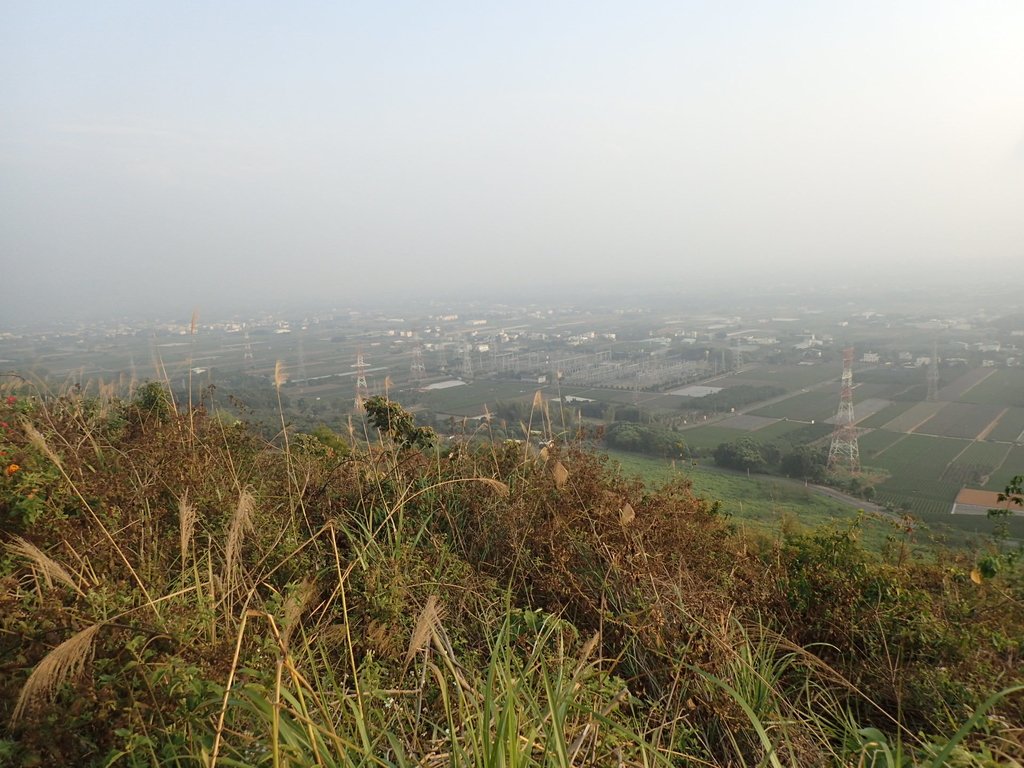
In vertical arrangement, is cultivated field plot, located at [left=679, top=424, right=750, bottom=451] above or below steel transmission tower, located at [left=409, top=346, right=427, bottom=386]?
below

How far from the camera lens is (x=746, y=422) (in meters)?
15.9

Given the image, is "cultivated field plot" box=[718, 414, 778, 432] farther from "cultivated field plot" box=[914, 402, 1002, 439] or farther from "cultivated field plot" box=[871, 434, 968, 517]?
"cultivated field plot" box=[914, 402, 1002, 439]

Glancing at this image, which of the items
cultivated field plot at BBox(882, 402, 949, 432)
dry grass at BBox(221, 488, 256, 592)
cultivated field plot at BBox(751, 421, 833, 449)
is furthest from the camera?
cultivated field plot at BBox(882, 402, 949, 432)

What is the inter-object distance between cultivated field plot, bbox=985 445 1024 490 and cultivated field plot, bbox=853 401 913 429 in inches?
134

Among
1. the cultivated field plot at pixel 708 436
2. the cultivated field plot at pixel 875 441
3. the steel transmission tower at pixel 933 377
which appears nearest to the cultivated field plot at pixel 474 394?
the cultivated field plot at pixel 708 436

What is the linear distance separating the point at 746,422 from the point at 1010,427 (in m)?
5.71

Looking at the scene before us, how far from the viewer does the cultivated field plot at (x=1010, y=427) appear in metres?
12.5

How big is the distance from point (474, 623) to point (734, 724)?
129 centimetres

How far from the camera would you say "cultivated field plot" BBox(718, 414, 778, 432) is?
50.0 feet

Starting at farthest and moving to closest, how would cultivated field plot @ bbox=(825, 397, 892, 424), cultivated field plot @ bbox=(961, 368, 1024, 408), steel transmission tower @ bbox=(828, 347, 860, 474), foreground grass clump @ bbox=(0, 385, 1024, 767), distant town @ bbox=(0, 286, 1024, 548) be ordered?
cultivated field plot @ bbox=(825, 397, 892, 424) < cultivated field plot @ bbox=(961, 368, 1024, 408) < steel transmission tower @ bbox=(828, 347, 860, 474) < distant town @ bbox=(0, 286, 1024, 548) < foreground grass clump @ bbox=(0, 385, 1024, 767)

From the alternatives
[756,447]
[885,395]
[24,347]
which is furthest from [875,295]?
[24,347]

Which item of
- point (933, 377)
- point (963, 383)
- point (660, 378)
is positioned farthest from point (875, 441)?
point (660, 378)

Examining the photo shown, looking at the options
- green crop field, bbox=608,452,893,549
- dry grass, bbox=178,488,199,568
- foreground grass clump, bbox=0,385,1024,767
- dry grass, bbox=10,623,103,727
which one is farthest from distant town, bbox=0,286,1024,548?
dry grass, bbox=10,623,103,727

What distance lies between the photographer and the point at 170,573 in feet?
10.2
